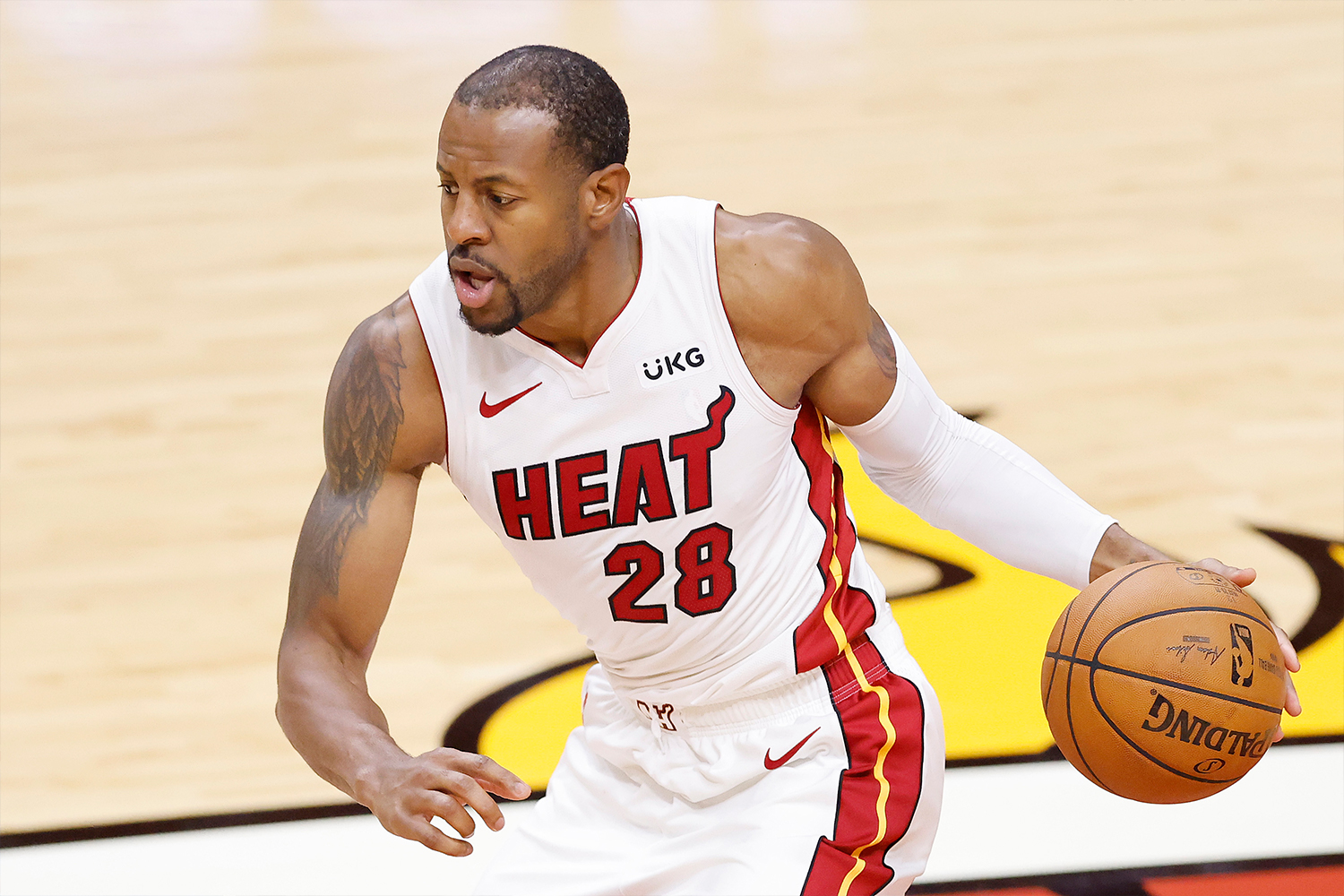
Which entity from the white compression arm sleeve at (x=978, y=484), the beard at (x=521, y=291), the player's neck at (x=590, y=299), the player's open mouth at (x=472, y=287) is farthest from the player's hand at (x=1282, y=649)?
the player's open mouth at (x=472, y=287)

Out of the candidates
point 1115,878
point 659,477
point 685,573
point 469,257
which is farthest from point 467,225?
point 1115,878

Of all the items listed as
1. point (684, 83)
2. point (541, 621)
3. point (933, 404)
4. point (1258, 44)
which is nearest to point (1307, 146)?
point (1258, 44)

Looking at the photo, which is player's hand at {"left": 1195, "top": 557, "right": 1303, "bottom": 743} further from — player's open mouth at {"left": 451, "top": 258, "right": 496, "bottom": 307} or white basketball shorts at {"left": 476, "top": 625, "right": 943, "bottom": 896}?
player's open mouth at {"left": 451, "top": 258, "right": 496, "bottom": 307}

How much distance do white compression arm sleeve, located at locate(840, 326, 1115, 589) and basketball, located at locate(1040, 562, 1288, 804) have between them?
0.89 ft

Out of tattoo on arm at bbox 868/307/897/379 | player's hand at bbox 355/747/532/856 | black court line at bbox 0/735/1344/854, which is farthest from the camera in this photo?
black court line at bbox 0/735/1344/854

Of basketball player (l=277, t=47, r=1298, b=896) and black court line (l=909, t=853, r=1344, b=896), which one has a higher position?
basketball player (l=277, t=47, r=1298, b=896)

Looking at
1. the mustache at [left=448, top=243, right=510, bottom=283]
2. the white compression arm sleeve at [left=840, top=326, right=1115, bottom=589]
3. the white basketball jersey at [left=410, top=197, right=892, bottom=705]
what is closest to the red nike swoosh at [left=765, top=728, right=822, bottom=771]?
the white basketball jersey at [left=410, top=197, right=892, bottom=705]

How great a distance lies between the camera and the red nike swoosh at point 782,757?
10.3ft

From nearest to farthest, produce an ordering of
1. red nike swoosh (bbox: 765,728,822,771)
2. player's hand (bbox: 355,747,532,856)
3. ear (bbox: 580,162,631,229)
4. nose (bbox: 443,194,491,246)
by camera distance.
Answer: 1. player's hand (bbox: 355,747,532,856)
2. nose (bbox: 443,194,491,246)
3. ear (bbox: 580,162,631,229)
4. red nike swoosh (bbox: 765,728,822,771)

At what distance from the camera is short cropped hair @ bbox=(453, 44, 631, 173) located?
2779 millimetres

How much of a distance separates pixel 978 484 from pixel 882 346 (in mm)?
398

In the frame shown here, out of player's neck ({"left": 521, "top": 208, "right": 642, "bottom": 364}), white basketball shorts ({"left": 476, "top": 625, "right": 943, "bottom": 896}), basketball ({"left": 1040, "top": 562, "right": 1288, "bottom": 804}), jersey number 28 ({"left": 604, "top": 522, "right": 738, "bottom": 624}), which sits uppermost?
player's neck ({"left": 521, "top": 208, "right": 642, "bottom": 364})

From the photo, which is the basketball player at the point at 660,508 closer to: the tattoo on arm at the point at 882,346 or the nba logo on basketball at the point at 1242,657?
the tattoo on arm at the point at 882,346

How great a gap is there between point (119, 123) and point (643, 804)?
731 centimetres
